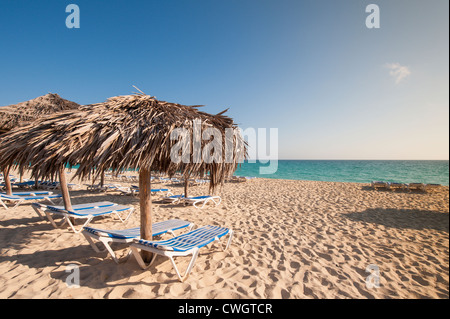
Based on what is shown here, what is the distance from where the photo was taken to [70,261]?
9.82 ft

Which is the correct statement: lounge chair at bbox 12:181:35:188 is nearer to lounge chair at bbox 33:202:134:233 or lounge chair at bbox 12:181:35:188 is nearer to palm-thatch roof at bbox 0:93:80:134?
palm-thatch roof at bbox 0:93:80:134

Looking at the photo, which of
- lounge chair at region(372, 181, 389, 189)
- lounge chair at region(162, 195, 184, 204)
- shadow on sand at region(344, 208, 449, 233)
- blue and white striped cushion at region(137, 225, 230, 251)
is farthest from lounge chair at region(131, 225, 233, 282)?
lounge chair at region(372, 181, 389, 189)

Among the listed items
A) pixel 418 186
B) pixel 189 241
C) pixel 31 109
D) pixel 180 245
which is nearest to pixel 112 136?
pixel 180 245

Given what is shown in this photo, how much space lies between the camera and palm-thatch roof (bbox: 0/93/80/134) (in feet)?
18.7

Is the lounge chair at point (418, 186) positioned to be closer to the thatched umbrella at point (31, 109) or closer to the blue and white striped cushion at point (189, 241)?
the blue and white striped cushion at point (189, 241)

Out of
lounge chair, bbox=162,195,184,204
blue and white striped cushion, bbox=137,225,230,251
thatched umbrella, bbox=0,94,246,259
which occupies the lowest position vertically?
lounge chair, bbox=162,195,184,204

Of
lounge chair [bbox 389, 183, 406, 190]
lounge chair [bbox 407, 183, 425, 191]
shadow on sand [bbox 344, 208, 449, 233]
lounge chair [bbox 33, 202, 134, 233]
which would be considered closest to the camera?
lounge chair [bbox 33, 202, 134, 233]

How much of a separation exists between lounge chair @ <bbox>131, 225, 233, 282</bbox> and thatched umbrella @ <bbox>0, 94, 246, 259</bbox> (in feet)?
1.36

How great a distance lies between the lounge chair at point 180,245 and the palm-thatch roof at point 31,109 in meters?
5.46

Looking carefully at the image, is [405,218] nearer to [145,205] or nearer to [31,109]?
[145,205]

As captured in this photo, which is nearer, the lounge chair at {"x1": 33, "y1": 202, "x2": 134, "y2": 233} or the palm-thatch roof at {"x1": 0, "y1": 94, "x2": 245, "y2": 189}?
the palm-thatch roof at {"x1": 0, "y1": 94, "x2": 245, "y2": 189}

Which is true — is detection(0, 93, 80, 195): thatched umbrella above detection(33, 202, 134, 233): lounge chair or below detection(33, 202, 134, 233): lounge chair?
above

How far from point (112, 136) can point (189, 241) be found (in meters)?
1.83
